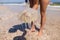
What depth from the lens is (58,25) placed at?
8.12ft

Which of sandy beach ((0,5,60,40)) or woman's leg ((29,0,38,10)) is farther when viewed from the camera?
sandy beach ((0,5,60,40))

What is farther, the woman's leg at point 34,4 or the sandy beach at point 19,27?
the sandy beach at point 19,27

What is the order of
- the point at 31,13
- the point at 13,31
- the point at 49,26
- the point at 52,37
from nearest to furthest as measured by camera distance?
the point at 31,13 < the point at 52,37 < the point at 13,31 < the point at 49,26

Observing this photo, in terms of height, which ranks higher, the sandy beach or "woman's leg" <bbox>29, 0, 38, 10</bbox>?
"woman's leg" <bbox>29, 0, 38, 10</bbox>

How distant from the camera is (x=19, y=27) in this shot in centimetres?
238

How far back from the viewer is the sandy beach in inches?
81.4

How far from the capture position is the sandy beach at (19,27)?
6.79 ft

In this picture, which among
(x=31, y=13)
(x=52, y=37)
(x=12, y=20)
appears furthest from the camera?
(x=12, y=20)

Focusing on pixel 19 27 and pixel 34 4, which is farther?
pixel 19 27

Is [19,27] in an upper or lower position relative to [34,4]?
lower

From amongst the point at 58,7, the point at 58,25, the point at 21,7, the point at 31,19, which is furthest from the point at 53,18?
the point at 31,19

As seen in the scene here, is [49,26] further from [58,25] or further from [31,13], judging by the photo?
[31,13]

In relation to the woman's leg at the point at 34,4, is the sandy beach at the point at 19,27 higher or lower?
lower

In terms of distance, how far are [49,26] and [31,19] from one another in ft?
2.52
